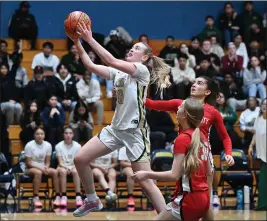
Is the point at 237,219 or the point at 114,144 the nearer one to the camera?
the point at 114,144

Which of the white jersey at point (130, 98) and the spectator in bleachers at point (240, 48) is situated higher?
the spectator in bleachers at point (240, 48)

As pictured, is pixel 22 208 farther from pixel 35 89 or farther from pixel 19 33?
pixel 19 33

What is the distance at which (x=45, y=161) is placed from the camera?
1563cm

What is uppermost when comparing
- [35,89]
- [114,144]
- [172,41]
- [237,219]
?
[172,41]

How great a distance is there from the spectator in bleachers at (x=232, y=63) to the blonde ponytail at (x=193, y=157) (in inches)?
454

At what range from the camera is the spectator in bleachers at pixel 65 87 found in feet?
57.3

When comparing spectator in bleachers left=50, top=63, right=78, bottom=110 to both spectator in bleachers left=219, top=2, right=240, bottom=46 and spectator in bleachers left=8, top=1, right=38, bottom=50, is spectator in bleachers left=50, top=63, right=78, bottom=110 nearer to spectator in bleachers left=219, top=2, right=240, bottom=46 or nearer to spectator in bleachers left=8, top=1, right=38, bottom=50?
spectator in bleachers left=8, top=1, right=38, bottom=50

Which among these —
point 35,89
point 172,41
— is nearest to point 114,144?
point 35,89

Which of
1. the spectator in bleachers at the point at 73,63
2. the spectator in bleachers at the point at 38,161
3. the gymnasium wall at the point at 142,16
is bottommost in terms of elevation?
the spectator in bleachers at the point at 38,161

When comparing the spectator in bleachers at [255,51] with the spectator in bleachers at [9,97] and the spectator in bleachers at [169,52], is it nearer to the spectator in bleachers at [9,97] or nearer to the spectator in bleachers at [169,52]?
the spectator in bleachers at [169,52]

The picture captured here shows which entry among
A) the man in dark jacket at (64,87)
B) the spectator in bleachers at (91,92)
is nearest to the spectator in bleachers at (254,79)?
the spectator in bleachers at (91,92)

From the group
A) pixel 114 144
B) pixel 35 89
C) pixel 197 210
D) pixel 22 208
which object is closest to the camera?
pixel 197 210

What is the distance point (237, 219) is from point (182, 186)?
5933 millimetres

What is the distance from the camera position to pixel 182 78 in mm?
18078
